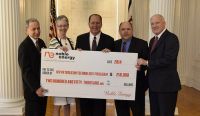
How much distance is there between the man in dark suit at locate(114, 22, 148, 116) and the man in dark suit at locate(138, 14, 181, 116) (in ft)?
0.70

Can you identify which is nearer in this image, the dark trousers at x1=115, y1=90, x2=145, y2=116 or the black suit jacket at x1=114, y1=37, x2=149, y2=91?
the black suit jacket at x1=114, y1=37, x2=149, y2=91

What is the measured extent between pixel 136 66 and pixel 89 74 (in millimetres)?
588

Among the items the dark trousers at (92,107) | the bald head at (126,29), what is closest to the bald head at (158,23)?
the bald head at (126,29)

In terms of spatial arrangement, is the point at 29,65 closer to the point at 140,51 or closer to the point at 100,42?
the point at 100,42

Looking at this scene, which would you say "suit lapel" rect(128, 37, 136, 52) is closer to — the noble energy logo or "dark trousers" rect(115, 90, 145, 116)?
"dark trousers" rect(115, 90, 145, 116)

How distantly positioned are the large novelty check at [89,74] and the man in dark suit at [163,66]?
25 cm

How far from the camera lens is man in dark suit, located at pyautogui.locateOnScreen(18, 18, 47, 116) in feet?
11.5

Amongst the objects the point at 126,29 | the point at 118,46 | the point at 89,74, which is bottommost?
the point at 89,74

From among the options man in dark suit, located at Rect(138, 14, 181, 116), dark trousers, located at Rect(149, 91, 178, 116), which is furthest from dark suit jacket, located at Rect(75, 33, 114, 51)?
dark trousers, located at Rect(149, 91, 178, 116)

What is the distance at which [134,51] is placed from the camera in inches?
153

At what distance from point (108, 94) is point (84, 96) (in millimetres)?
301

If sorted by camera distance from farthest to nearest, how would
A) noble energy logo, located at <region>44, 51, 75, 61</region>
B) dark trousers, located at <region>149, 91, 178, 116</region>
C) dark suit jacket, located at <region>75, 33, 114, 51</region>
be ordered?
1. dark suit jacket, located at <region>75, 33, 114, 51</region>
2. noble energy logo, located at <region>44, 51, 75, 61</region>
3. dark trousers, located at <region>149, 91, 178, 116</region>

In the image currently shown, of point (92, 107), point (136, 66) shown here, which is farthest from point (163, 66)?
point (92, 107)

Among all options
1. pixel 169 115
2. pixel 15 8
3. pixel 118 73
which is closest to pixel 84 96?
pixel 118 73
